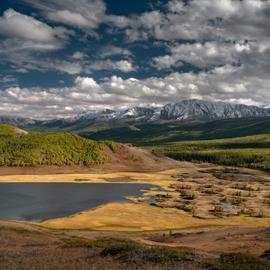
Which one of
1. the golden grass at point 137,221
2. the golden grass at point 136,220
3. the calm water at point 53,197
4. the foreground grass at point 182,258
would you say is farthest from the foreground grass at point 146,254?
the calm water at point 53,197

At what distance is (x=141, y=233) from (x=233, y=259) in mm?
39851

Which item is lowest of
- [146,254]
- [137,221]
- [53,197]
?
[53,197]

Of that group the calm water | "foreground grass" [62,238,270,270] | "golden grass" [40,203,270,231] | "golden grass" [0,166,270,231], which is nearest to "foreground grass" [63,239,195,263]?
"foreground grass" [62,238,270,270]

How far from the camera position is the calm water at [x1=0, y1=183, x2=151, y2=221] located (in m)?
105

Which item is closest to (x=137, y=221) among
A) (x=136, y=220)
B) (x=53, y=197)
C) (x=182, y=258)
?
(x=136, y=220)

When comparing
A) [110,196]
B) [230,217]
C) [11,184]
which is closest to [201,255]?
[230,217]

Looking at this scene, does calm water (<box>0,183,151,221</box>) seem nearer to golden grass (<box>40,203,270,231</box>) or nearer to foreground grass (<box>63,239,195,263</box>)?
golden grass (<box>40,203,270,231</box>)

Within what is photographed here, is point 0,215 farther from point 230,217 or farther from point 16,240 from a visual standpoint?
point 230,217

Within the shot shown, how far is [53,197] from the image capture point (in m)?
133

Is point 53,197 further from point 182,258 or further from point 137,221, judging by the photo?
point 182,258

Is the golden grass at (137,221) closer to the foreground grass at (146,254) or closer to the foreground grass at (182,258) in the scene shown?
the foreground grass at (146,254)

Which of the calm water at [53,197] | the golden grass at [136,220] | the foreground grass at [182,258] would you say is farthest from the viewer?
the calm water at [53,197]

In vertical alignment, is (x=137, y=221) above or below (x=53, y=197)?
above

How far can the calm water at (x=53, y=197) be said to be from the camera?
344 ft
